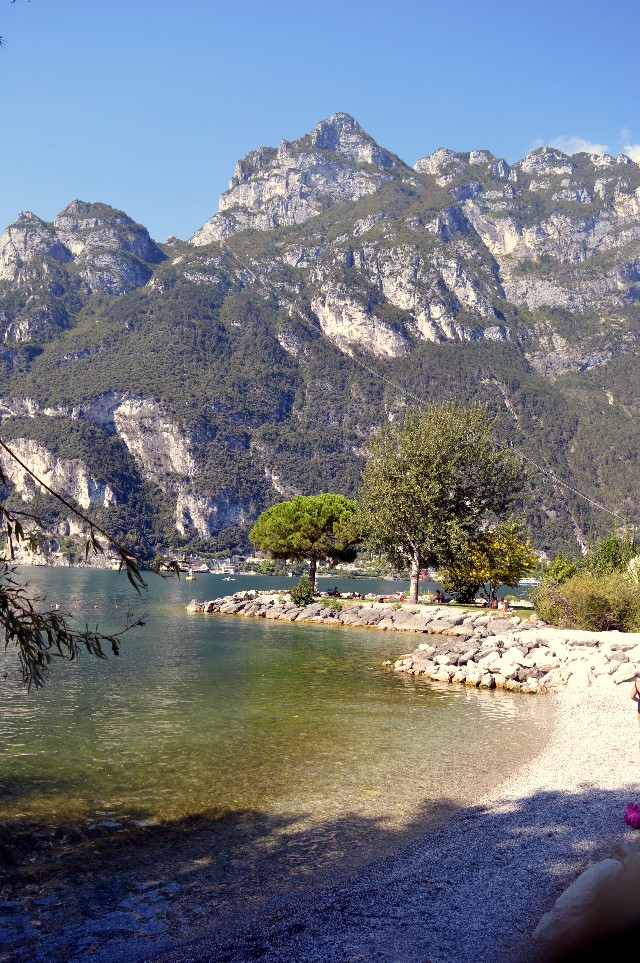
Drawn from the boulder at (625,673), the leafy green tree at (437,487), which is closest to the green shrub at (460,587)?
the leafy green tree at (437,487)

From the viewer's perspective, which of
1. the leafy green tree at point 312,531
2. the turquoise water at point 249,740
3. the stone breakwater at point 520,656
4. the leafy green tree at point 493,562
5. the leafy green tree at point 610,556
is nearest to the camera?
the turquoise water at point 249,740

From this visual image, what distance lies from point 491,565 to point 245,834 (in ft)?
143

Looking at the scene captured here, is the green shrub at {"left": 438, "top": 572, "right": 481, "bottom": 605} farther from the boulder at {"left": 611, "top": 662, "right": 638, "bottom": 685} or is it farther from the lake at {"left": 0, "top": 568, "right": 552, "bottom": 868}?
the boulder at {"left": 611, "top": 662, "right": 638, "bottom": 685}

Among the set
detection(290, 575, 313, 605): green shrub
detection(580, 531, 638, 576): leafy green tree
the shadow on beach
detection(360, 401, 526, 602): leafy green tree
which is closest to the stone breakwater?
detection(580, 531, 638, 576): leafy green tree

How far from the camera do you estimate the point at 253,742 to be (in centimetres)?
1658

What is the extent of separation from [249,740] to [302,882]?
7.81 metres

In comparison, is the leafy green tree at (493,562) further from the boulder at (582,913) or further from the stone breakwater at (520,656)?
the boulder at (582,913)

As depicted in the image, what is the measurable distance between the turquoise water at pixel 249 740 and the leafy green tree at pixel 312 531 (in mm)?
35539

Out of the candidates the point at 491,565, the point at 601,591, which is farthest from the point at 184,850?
the point at 491,565

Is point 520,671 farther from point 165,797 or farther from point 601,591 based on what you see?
point 165,797

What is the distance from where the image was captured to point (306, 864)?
384 inches

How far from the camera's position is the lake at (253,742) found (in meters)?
12.3

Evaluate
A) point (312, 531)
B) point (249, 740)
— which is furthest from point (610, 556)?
point (249, 740)

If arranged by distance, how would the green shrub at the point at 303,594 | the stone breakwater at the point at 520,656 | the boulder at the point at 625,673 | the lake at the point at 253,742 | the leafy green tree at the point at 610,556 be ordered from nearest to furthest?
1. the lake at the point at 253,742
2. the boulder at the point at 625,673
3. the stone breakwater at the point at 520,656
4. the leafy green tree at the point at 610,556
5. the green shrub at the point at 303,594
